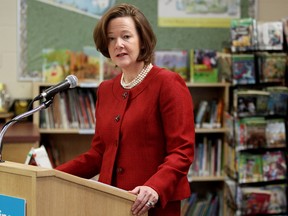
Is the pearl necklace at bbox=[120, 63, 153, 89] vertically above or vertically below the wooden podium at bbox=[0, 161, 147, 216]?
above

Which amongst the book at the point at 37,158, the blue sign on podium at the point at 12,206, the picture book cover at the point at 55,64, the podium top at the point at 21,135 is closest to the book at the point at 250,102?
the picture book cover at the point at 55,64

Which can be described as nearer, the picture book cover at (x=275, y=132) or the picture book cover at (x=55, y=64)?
the picture book cover at (x=275, y=132)

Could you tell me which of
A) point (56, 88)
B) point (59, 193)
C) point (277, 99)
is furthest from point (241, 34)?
point (59, 193)

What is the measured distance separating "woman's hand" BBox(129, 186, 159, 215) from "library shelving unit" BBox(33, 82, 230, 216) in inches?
95.1

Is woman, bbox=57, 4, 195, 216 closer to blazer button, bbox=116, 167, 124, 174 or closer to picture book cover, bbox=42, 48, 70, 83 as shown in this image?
blazer button, bbox=116, 167, 124, 174

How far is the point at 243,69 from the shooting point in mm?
4078

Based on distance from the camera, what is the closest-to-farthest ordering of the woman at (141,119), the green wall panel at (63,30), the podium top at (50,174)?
the podium top at (50,174) < the woman at (141,119) < the green wall panel at (63,30)

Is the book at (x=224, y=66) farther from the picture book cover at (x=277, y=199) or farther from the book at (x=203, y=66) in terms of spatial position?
the picture book cover at (x=277, y=199)

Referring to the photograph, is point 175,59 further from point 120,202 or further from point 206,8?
point 120,202

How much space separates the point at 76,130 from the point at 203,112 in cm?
99

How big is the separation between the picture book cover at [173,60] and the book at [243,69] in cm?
48

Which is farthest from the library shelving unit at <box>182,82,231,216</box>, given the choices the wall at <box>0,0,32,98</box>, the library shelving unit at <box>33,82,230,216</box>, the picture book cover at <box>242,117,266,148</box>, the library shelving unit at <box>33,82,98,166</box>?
the wall at <box>0,0,32,98</box>

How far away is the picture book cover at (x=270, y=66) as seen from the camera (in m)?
4.08

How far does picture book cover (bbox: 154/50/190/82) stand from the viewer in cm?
439
